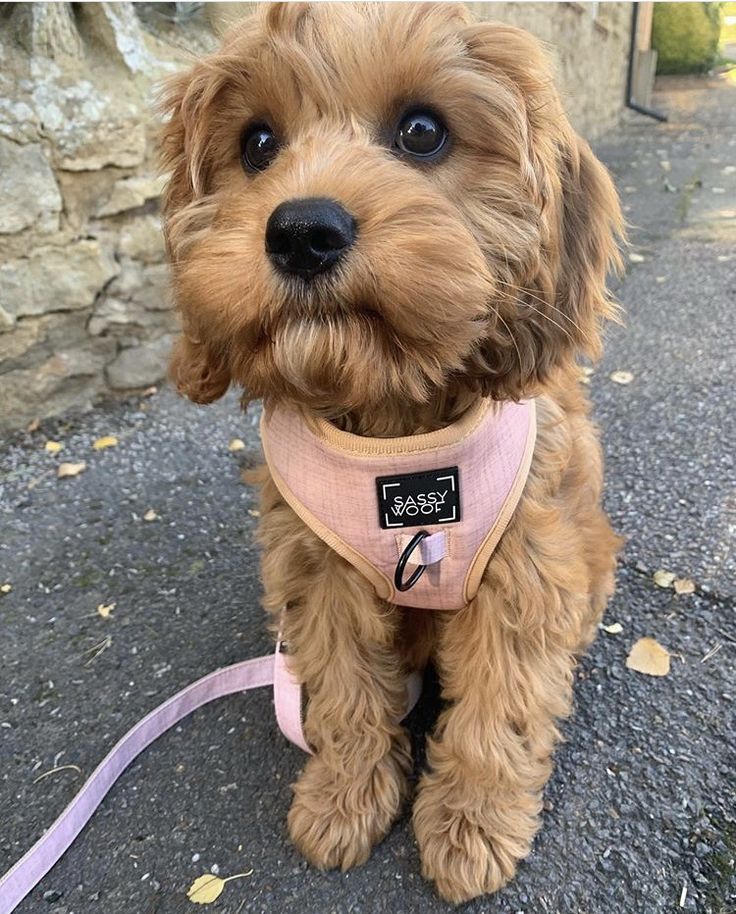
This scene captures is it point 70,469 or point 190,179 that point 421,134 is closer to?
point 190,179

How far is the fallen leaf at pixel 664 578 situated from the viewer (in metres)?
2.93

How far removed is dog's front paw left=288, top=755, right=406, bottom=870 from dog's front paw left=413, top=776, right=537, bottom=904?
0.31 feet

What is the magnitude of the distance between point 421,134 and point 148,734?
1.89 meters

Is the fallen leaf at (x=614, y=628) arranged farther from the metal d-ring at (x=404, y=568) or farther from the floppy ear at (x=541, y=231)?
the floppy ear at (x=541, y=231)

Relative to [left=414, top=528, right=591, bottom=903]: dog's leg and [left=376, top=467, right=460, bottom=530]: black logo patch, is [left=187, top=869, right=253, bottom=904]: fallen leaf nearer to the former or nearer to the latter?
[left=414, top=528, right=591, bottom=903]: dog's leg

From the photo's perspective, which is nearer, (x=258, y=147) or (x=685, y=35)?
(x=258, y=147)

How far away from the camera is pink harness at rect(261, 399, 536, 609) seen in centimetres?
186

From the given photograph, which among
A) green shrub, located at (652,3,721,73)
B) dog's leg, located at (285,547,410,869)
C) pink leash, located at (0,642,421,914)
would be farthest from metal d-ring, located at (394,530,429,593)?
green shrub, located at (652,3,721,73)

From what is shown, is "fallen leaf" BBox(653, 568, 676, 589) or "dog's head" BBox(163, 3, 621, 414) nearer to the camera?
"dog's head" BBox(163, 3, 621, 414)

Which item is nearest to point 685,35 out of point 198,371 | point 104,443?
point 104,443

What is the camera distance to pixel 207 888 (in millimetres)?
2072

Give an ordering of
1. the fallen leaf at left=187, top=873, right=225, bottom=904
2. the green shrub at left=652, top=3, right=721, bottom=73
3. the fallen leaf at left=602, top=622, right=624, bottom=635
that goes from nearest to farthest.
→ the fallen leaf at left=187, top=873, right=225, bottom=904, the fallen leaf at left=602, top=622, right=624, bottom=635, the green shrub at left=652, top=3, right=721, bottom=73

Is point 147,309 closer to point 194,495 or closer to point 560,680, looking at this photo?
point 194,495

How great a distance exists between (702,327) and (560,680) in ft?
11.4
